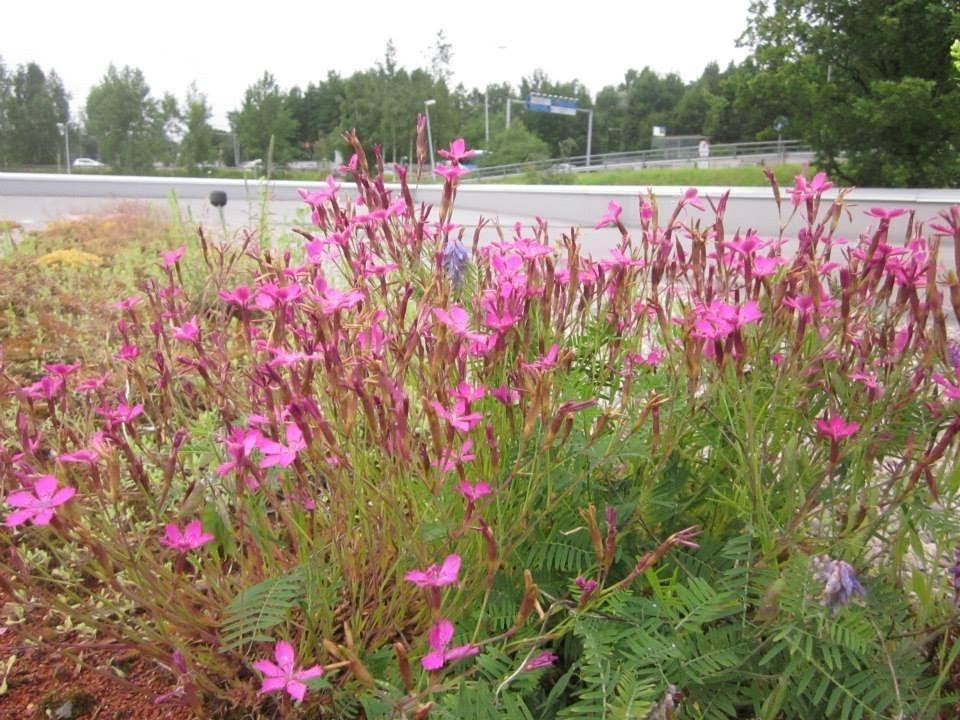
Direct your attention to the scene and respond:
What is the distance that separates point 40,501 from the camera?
0.87 meters

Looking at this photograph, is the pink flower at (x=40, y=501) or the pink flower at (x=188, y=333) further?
the pink flower at (x=188, y=333)

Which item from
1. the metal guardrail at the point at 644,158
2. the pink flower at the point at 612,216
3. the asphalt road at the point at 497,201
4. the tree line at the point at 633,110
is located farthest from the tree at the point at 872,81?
the pink flower at the point at 612,216

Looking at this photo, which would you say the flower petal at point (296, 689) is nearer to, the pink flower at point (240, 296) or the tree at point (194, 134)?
the pink flower at point (240, 296)

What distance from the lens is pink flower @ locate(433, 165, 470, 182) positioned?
136cm

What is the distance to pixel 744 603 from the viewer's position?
1.08 meters

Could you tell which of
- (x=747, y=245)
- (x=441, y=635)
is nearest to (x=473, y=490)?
(x=441, y=635)

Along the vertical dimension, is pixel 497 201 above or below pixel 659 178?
below

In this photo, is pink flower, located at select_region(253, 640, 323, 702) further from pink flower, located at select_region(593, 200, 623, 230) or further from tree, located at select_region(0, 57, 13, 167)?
tree, located at select_region(0, 57, 13, 167)

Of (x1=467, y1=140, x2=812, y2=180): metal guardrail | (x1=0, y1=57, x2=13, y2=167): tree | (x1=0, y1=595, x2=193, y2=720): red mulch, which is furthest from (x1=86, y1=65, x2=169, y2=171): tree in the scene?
(x1=0, y1=595, x2=193, y2=720): red mulch

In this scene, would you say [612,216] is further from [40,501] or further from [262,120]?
[262,120]

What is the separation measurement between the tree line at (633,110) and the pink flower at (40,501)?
3.31 feet

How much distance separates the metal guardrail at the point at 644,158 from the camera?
2647cm

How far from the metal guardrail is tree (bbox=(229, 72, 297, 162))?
8.13 metres

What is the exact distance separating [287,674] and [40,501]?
14.4 inches
